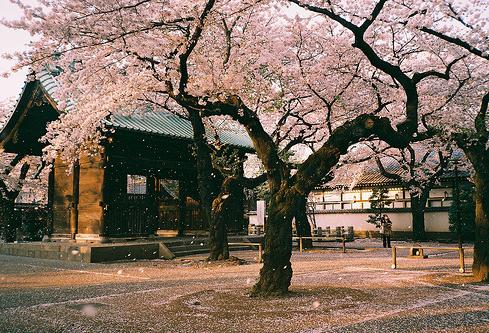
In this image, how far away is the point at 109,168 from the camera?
17.8 metres

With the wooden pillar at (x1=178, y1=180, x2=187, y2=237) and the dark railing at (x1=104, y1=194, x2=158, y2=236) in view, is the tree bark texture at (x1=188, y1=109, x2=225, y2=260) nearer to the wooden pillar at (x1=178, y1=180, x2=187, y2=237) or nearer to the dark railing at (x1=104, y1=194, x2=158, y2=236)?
the dark railing at (x1=104, y1=194, x2=158, y2=236)

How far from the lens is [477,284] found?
10.1 m

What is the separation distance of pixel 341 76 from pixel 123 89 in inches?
352

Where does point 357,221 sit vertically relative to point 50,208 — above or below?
below

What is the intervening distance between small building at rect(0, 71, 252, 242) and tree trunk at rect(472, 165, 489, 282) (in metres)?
12.3

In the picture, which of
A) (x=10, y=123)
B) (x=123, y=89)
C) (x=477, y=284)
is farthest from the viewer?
(x=10, y=123)

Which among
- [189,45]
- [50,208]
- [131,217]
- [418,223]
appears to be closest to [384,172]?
[418,223]

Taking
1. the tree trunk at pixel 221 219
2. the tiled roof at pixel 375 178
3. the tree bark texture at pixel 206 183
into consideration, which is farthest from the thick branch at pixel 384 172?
the tree trunk at pixel 221 219

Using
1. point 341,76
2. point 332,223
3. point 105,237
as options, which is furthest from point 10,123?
point 332,223

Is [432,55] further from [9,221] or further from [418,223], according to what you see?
[9,221]

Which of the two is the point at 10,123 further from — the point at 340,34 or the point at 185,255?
the point at 340,34

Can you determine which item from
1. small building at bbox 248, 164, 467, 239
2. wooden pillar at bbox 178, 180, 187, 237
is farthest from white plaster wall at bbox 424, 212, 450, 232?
wooden pillar at bbox 178, 180, 187, 237

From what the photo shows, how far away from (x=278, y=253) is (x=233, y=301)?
1.33 m

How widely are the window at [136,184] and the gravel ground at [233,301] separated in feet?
60.2
